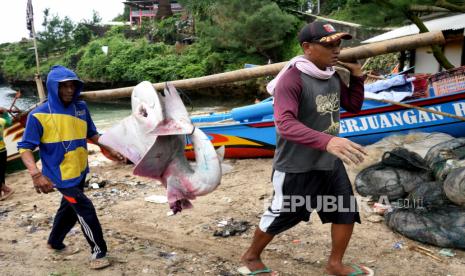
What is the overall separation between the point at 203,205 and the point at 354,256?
209cm

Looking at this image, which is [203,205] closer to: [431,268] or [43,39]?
[431,268]

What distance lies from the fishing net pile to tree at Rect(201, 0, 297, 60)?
64.2 feet

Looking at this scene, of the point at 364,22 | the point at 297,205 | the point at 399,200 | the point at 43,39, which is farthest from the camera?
the point at 43,39

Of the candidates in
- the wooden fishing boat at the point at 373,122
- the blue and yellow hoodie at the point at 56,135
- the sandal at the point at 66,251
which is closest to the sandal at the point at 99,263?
the sandal at the point at 66,251

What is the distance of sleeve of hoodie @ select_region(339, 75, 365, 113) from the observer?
9.50 ft

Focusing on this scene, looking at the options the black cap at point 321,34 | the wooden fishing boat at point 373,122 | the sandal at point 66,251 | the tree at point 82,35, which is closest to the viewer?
the black cap at point 321,34

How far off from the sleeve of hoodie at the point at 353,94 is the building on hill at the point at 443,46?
19.9 feet

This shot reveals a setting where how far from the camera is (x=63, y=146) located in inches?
129

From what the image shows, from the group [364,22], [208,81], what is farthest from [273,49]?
[208,81]

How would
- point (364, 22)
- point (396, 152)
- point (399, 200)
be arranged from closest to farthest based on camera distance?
point (399, 200)
point (396, 152)
point (364, 22)

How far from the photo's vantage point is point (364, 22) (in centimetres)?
846

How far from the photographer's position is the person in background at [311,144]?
8.00 ft

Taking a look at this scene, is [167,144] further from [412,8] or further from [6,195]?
[412,8]

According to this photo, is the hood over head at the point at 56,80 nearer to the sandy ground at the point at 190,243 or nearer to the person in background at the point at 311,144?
the sandy ground at the point at 190,243
